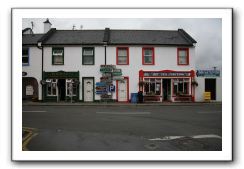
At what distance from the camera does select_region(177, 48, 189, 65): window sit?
60.2ft

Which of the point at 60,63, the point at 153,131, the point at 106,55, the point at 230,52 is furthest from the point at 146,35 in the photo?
the point at 230,52

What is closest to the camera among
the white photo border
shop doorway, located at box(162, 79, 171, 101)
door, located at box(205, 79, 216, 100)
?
the white photo border

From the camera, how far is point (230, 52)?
16.5 ft

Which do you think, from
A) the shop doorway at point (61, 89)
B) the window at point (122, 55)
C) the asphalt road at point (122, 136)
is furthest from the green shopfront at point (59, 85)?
the asphalt road at point (122, 136)

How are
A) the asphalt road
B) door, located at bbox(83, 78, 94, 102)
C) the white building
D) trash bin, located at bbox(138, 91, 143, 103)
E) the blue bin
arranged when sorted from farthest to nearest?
door, located at bbox(83, 78, 94, 102) → the white building → the blue bin → trash bin, located at bbox(138, 91, 143, 103) → the asphalt road

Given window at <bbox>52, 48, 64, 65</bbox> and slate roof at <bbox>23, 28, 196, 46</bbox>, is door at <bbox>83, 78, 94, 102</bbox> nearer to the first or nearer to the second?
window at <bbox>52, 48, 64, 65</bbox>

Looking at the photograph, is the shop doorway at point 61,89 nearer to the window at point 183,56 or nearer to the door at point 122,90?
the door at point 122,90

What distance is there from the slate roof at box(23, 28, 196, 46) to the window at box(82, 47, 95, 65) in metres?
0.48

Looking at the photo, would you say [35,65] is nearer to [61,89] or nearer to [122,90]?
[61,89]

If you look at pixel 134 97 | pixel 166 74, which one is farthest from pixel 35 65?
pixel 166 74

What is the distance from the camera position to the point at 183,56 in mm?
18469

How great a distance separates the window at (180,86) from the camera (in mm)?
18484

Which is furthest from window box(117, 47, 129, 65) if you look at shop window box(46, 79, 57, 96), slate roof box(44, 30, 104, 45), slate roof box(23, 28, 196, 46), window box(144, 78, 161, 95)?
shop window box(46, 79, 57, 96)

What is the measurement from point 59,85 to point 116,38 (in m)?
5.91
